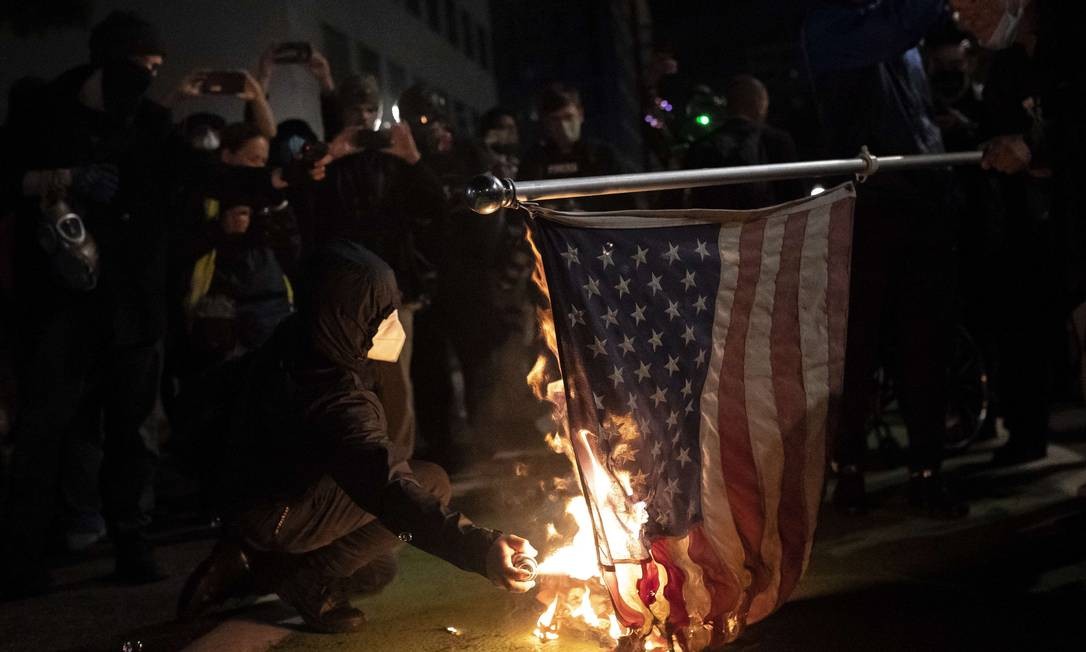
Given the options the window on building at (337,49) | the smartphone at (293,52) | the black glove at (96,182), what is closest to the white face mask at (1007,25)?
the black glove at (96,182)

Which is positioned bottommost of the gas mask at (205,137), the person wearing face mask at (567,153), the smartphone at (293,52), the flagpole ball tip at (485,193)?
the flagpole ball tip at (485,193)

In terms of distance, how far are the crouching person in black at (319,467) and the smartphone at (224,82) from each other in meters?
3.09

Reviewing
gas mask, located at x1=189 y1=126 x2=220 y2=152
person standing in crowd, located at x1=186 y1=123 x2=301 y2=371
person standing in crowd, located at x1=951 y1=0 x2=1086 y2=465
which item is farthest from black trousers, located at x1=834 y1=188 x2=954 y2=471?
gas mask, located at x1=189 y1=126 x2=220 y2=152

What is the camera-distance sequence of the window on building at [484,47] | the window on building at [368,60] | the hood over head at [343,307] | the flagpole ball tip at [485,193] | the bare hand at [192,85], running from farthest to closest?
the window on building at [484,47] < the window on building at [368,60] < the bare hand at [192,85] < the hood over head at [343,307] < the flagpole ball tip at [485,193]

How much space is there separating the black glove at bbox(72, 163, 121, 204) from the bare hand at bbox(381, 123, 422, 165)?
5.60 ft

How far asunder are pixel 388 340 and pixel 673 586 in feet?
5.10

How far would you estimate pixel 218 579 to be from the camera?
4.67 m

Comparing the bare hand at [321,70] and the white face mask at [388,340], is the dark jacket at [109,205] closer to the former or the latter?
the white face mask at [388,340]

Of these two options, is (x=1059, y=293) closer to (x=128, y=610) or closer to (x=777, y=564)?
(x=777, y=564)

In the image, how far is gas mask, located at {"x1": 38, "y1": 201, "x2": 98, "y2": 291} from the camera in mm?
5574

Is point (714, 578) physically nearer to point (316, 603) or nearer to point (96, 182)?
point (316, 603)

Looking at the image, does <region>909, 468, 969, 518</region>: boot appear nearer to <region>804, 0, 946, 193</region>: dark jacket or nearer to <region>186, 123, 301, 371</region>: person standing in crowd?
<region>804, 0, 946, 193</region>: dark jacket

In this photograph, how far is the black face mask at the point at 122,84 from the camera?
5.70 metres

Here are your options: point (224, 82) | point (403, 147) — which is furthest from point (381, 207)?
point (224, 82)
